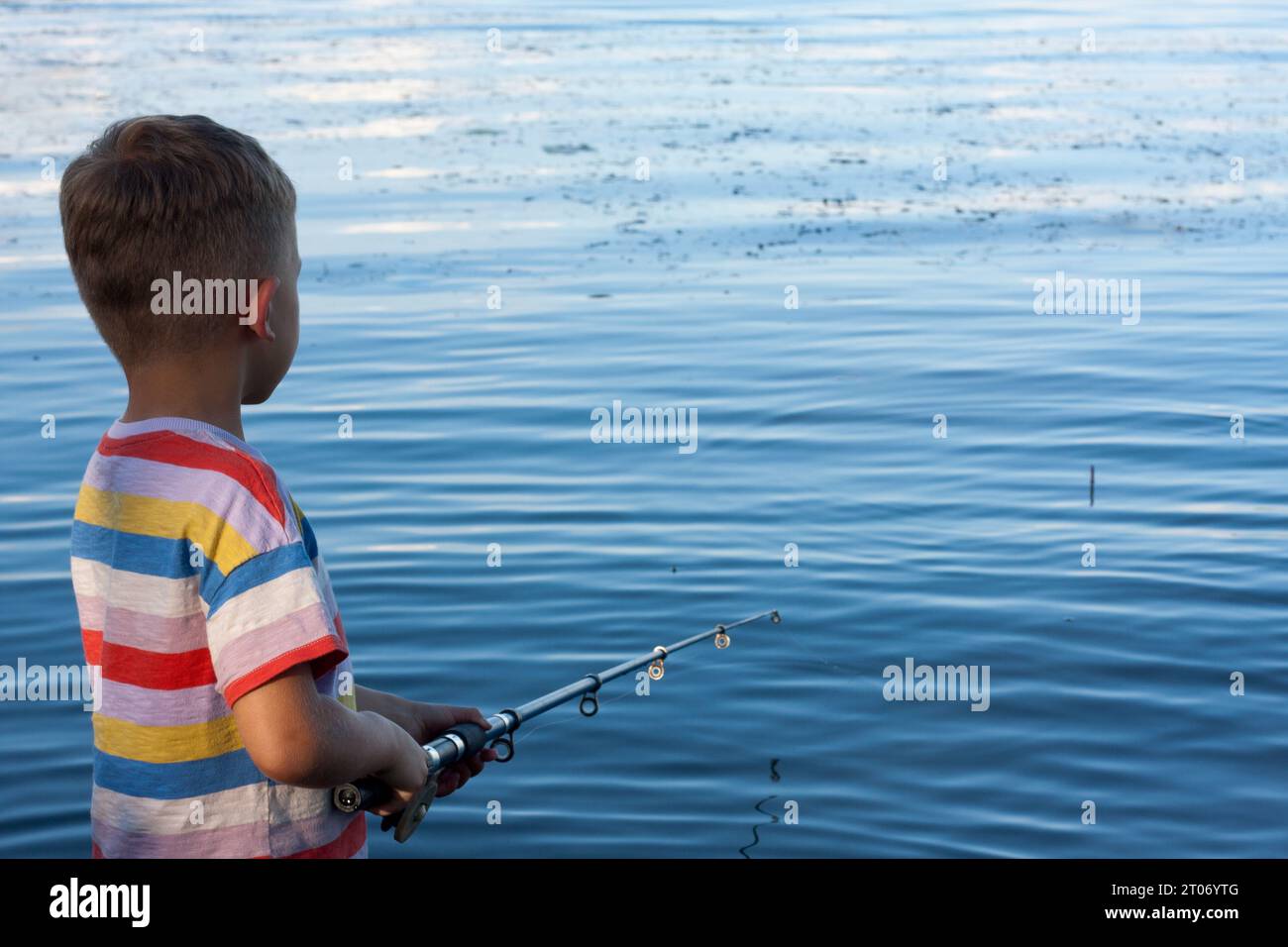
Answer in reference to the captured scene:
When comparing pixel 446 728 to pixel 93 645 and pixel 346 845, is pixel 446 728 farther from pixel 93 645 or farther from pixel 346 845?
pixel 93 645

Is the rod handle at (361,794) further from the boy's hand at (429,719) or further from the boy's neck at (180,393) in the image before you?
the boy's neck at (180,393)

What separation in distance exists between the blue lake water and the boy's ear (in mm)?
2600

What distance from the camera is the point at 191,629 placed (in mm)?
2129

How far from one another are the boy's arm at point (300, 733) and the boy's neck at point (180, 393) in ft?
1.18

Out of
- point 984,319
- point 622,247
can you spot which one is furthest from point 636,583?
point 622,247

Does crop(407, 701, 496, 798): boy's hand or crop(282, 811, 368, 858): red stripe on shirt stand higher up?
crop(407, 701, 496, 798): boy's hand

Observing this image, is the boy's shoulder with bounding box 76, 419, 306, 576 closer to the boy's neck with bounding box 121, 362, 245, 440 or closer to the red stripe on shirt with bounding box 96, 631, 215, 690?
the boy's neck with bounding box 121, 362, 245, 440

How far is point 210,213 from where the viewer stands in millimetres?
2168

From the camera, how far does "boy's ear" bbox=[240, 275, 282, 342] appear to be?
2236 millimetres

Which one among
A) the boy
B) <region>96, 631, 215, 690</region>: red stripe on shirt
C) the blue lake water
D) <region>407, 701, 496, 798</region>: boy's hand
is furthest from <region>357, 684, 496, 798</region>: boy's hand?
the blue lake water

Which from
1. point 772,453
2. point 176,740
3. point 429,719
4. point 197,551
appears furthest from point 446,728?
point 772,453

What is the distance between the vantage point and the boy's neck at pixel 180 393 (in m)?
2.20
